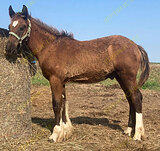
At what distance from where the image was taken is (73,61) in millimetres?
4898

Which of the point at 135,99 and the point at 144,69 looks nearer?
the point at 135,99

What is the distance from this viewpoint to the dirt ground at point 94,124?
4.33 meters

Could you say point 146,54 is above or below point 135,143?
above

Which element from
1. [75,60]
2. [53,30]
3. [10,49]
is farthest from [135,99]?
[10,49]

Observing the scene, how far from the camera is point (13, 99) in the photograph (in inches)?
177

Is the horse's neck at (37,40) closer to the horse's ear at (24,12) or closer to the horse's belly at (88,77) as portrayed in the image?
the horse's ear at (24,12)

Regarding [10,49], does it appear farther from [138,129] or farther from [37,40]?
[138,129]

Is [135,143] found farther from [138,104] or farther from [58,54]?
[58,54]

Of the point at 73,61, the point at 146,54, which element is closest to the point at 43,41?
the point at 73,61

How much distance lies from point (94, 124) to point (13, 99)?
250cm

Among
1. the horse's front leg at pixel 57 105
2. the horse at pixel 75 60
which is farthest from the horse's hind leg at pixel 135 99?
the horse's front leg at pixel 57 105

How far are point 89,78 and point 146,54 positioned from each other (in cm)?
158

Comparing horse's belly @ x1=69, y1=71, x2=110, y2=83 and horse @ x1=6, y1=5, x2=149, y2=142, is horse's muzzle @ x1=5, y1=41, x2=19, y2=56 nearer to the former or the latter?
horse @ x1=6, y1=5, x2=149, y2=142

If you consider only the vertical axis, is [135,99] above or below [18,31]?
below
